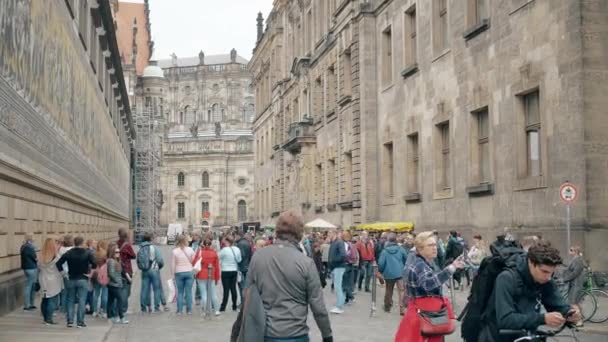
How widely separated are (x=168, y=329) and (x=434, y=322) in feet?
27.8

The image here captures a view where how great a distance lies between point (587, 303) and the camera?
15477mm

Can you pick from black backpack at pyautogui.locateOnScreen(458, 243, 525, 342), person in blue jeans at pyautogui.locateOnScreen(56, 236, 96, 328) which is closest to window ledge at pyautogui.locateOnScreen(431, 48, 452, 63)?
person in blue jeans at pyautogui.locateOnScreen(56, 236, 96, 328)

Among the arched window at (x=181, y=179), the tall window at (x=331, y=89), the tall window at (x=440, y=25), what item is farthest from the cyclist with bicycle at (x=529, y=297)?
the arched window at (x=181, y=179)

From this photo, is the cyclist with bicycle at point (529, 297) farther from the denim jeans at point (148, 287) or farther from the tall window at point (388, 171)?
the tall window at point (388, 171)

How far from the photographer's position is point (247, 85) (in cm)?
12056

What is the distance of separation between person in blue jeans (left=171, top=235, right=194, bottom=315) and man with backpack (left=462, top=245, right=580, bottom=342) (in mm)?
11302

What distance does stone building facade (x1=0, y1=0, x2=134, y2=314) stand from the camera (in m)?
14.1

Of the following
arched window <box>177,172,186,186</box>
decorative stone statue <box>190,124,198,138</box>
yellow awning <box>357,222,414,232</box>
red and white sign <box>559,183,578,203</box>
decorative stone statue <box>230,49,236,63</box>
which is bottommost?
yellow awning <box>357,222,414,232</box>

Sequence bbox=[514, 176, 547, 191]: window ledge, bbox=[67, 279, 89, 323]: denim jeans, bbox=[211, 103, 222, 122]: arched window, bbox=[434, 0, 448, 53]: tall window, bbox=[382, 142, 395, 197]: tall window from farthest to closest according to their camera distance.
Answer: bbox=[211, 103, 222, 122]: arched window < bbox=[382, 142, 395, 197]: tall window < bbox=[434, 0, 448, 53]: tall window < bbox=[514, 176, 547, 191]: window ledge < bbox=[67, 279, 89, 323]: denim jeans

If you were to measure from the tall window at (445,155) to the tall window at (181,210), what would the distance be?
88757mm

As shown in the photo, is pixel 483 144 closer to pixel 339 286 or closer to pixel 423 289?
pixel 339 286

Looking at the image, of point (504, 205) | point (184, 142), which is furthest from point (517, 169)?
point (184, 142)

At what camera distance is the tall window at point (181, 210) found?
114 m

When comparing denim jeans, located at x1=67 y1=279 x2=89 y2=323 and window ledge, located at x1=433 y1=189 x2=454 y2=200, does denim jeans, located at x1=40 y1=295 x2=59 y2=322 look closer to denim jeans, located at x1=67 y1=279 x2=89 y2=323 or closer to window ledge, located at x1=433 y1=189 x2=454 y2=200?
denim jeans, located at x1=67 y1=279 x2=89 y2=323
